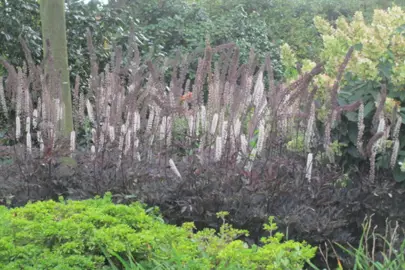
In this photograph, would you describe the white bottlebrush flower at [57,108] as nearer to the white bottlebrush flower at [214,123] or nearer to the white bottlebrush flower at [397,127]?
the white bottlebrush flower at [214,123]

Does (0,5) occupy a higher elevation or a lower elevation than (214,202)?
higher

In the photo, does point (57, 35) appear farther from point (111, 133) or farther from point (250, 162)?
point (250, 162)

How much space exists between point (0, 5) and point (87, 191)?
13.6 ft

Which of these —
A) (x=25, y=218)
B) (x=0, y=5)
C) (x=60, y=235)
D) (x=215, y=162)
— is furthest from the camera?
(x=0, y=5)

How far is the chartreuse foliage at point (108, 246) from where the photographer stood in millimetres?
2818

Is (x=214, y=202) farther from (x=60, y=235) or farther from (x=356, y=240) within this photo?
(x=60, y=235)

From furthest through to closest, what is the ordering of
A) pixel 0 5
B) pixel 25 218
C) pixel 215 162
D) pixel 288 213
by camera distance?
pixel 0 5
pixel 215 162
pixel 288 213
pixel 25 218

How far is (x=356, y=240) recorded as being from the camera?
4.48 meters

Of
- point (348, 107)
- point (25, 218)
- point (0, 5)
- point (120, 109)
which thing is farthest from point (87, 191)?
point (0, 5)

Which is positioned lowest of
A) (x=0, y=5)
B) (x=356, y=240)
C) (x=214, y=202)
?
(x=356, y=240)

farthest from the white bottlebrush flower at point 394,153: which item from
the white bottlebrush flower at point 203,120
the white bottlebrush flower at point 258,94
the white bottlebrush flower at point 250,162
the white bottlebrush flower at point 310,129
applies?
the white bottlebrush flower at point 203,120

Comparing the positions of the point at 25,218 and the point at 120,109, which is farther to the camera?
the point at 120,109

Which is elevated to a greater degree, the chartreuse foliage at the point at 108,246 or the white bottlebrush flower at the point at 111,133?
the white bottlebrush flower at the point at 111,133

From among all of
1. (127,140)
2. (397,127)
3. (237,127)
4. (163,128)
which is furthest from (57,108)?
(397,127)
